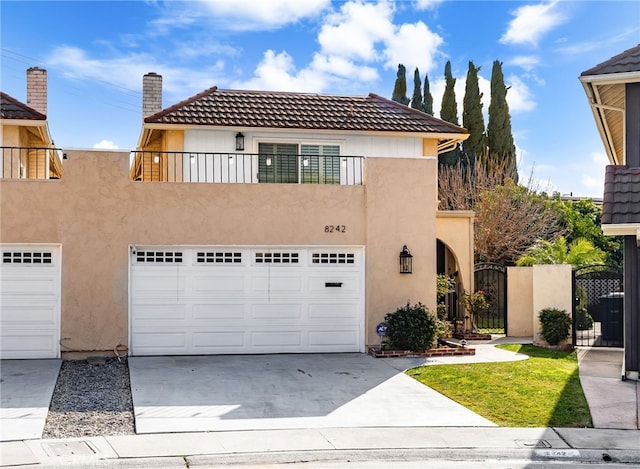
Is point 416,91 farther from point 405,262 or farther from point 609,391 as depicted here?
point 609,391

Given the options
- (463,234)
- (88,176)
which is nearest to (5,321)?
(88,176)

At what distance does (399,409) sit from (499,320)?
1259 centimetres

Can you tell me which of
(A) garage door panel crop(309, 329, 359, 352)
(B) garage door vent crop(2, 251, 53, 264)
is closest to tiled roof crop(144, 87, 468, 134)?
(B) garage door vent crop(2, 251, 53, 264)

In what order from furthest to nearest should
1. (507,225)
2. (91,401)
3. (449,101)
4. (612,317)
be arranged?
(449,101), (507,225), (612,317), (91,401)

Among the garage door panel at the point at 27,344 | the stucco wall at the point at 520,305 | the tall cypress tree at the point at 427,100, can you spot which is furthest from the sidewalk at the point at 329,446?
the tall cypress tree at the point at 427,100

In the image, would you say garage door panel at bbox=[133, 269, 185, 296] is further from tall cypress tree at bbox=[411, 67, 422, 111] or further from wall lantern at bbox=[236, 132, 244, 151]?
tall cypress tree at bbox=[411, 67, 422, 111]

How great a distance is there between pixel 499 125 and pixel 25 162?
29.2 m

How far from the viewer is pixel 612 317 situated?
17906 mm

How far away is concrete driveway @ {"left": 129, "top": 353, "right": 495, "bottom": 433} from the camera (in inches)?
397

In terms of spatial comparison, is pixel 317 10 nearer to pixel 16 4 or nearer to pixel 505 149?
pixel 16 4

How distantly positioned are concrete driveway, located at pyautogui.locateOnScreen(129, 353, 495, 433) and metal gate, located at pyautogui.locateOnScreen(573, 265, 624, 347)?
6331 mm

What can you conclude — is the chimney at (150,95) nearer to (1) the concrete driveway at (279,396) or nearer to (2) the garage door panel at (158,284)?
(2) the garage door panel at (158,284)

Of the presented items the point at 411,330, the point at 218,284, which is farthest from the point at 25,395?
the point at 411,330

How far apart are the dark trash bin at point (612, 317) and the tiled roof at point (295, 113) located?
5.69 m
